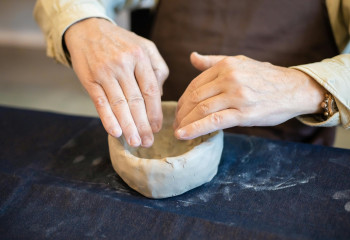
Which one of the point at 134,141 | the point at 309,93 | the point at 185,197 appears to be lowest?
the point at 185,197

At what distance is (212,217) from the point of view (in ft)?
2.37

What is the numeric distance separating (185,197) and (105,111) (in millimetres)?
282

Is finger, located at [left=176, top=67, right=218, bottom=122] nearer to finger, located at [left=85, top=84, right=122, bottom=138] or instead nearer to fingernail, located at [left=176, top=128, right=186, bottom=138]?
fingernail, located at [left=176, top=128, right=186, bottom=138]

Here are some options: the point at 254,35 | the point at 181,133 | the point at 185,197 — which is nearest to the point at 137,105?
→ the point at 181,133

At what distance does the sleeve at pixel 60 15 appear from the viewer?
990 millimetres

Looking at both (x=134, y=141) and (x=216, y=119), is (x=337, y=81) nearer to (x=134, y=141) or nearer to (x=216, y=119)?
(x=216, y=119)

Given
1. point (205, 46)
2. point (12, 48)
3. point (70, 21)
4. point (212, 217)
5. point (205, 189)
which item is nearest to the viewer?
point (212, 217)

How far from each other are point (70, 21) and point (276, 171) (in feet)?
2.33

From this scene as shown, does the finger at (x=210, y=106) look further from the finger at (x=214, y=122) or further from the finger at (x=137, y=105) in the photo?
the finger at (x=137, y=105)

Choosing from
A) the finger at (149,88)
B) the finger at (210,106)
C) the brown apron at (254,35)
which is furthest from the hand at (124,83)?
the brown apron at (254,35)

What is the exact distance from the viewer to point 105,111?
823 mm

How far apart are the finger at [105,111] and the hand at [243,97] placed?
0.49 ft

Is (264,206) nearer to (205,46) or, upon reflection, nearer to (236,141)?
(236,141)

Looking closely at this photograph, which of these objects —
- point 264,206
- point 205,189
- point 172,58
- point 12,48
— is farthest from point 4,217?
point 12,48
